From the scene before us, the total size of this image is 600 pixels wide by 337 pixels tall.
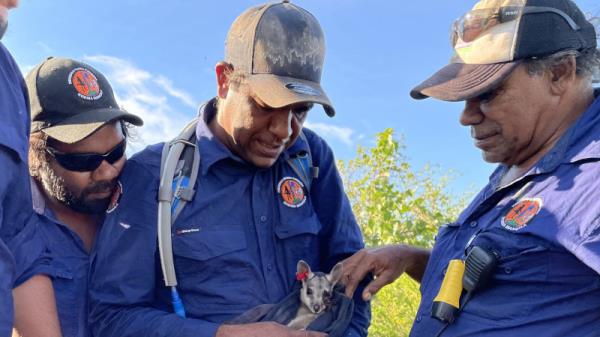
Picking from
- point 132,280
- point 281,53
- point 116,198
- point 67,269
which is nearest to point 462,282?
point 281,53

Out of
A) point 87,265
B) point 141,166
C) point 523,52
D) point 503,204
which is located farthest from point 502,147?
point 87,265

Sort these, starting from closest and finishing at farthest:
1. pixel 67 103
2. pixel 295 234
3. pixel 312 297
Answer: pixel 312 297, pixel 295 234, pixel 67 103

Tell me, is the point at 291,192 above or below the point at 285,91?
below

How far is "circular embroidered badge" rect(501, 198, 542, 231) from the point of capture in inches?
107

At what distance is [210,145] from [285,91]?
60 cm

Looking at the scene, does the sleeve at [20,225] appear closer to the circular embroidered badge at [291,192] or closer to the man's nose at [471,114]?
the circular embroidered badge at [291,192]

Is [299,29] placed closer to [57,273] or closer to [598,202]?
[598,202]

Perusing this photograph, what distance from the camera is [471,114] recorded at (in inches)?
122

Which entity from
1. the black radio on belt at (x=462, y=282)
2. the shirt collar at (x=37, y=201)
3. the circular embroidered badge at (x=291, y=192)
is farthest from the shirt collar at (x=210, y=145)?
the black radio on belt at (x=462, y=282)

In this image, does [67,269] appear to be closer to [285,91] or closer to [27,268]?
[27,268]

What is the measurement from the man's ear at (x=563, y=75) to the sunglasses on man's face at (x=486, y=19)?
178 mm

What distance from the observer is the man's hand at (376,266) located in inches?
132

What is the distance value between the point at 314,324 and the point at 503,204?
114 centimetres

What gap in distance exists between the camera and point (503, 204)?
2.99 meters
